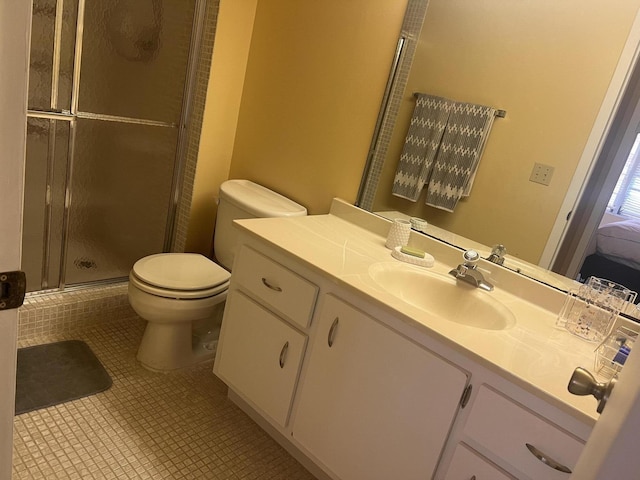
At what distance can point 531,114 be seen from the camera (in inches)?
60.1

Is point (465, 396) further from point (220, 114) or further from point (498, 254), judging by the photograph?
point (220, 114)

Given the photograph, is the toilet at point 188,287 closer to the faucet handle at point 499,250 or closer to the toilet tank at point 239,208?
the toilet tank at point 239,208

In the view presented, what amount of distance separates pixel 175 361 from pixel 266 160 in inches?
41.2

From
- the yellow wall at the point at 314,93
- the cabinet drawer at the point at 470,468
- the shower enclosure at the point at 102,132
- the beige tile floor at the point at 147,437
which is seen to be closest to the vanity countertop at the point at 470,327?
the cabinet drawer at the point at 470,468

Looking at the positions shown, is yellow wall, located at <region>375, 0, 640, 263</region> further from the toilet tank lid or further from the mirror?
the toilet tank lid

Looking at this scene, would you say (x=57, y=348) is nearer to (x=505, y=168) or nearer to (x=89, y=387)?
(x=89, y=387)

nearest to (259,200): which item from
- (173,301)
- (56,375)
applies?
(173,301)

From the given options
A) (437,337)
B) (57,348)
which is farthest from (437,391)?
(57,348)

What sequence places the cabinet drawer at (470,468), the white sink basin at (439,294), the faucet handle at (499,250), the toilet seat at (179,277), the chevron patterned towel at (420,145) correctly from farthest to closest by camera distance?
the toilet seat at (179,277), the chevron patterned towel at (420,145), the faucet handle at (499,250), the white sink basin at (439,294), the cabinet drawer at (470,468)

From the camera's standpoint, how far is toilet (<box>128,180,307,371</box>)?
191 cm

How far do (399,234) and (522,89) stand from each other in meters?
0.65

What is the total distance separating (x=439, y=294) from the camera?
5.23 feet

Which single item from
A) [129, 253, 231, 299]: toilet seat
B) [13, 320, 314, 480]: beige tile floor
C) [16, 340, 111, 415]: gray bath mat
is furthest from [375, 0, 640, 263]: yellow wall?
[16, 340, 111, 415]: gray bath mat

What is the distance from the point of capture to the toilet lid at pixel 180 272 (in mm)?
1916
